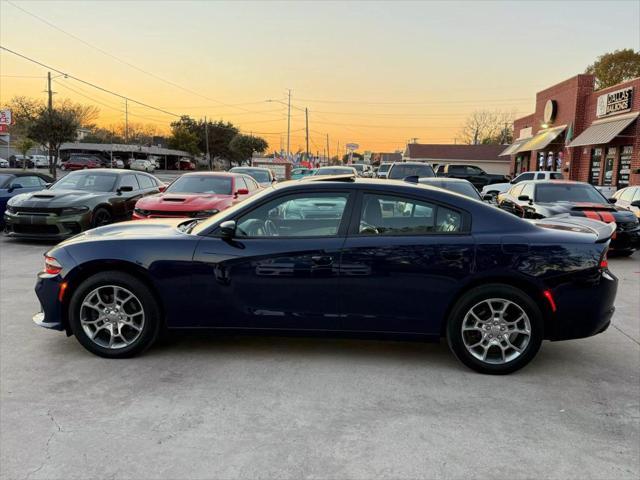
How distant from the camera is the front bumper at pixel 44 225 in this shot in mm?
10094

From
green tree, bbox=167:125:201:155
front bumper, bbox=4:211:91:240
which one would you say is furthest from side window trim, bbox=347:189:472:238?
green tree, bbox=167:125:201:155

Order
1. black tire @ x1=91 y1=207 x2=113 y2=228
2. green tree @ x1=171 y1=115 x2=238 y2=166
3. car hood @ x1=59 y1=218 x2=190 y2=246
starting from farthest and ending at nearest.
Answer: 1. green tree @ x1=171 y1=115 x2=238 y2=166
2. black tire @ x1=91 y1=207 x2=113 y2=228
3. car hood @ x1=59 y1=218 x2=190 y2=246

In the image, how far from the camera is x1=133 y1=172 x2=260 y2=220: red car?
9.55 metres

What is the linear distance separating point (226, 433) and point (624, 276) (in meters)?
7.87

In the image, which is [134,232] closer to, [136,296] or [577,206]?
[136,296]

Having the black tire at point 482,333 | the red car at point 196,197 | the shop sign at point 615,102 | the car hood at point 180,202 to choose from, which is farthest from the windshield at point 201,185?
the shop sign at point 615,102

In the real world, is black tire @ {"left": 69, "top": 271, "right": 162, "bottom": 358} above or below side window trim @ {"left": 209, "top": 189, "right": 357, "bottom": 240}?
below

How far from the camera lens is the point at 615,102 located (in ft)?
80.2

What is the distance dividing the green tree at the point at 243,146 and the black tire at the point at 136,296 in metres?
82.7

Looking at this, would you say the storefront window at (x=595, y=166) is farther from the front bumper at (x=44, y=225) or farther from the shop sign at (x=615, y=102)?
the front bumper at (x=44, y=225)

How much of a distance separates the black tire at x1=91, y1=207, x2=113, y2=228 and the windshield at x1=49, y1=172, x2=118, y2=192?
0.69 meters

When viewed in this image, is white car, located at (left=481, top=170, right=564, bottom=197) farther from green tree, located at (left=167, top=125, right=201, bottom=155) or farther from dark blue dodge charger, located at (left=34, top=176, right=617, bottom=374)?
green tree, located at (left=167, top=125, right=201, bottom=155)

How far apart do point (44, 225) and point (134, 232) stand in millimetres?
6513

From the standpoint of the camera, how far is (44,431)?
3.25 meters
